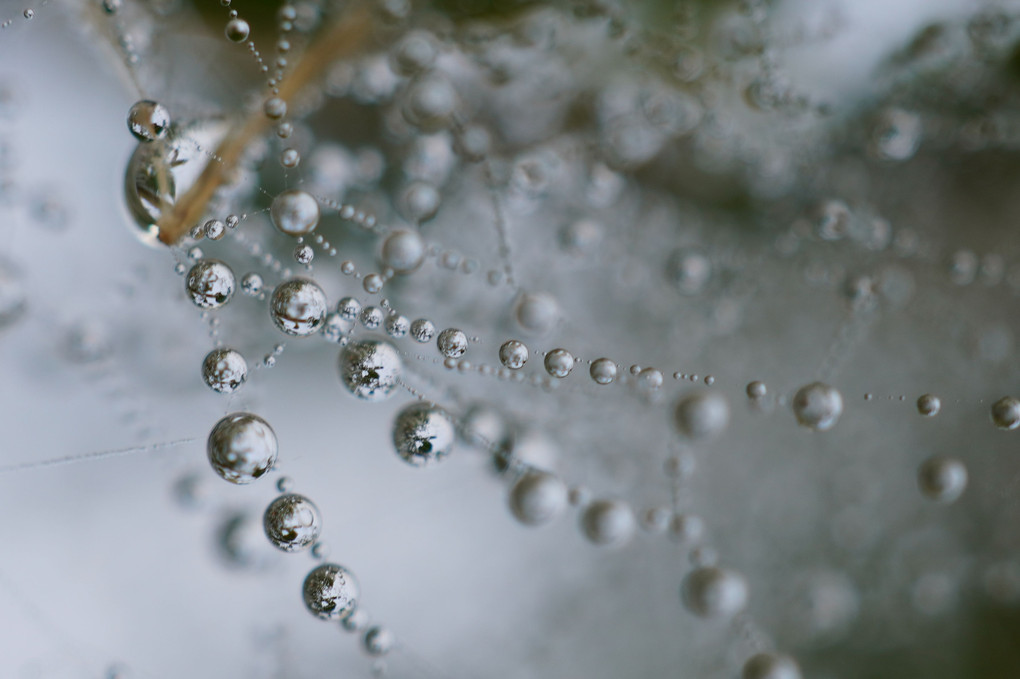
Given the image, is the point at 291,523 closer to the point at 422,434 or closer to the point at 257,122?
the point at 422,434

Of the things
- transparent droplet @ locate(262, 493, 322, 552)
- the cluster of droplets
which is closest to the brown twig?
the cluster of droplets

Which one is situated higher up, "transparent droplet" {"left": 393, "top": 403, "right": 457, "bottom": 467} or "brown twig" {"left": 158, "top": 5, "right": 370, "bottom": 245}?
"brown twig" {"left": 158, "top": 5, "right": 370, "bottom": 245}

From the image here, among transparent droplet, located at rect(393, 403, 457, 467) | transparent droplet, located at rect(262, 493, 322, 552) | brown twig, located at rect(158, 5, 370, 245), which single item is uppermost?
brown twig, located at rect(158, 5, 370, 245)

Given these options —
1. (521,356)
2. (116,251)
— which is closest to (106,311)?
(116,251)

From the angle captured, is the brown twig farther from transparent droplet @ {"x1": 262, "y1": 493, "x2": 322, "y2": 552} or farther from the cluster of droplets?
transparent droplet @ {"x1": 262, "y1": 493, "x2": 322, "y2": 552}

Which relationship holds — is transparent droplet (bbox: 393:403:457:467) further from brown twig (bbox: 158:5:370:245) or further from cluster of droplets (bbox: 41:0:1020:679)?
brown twig (bbox: 158:5:370:245)

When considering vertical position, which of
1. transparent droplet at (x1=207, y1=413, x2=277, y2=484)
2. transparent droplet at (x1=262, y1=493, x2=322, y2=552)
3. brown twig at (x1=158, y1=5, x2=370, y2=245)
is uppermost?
→ brown twig at (x1=158, y1=5, x2=370, y2=245)

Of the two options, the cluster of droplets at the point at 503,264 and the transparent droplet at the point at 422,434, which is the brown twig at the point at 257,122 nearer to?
the cluster of droplets at the point at 503,264

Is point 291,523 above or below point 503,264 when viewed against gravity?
below

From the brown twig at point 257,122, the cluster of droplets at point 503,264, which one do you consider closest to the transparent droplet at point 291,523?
the cluster of droplets at point 503,264

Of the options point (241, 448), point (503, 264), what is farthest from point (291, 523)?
point (503, 264)
